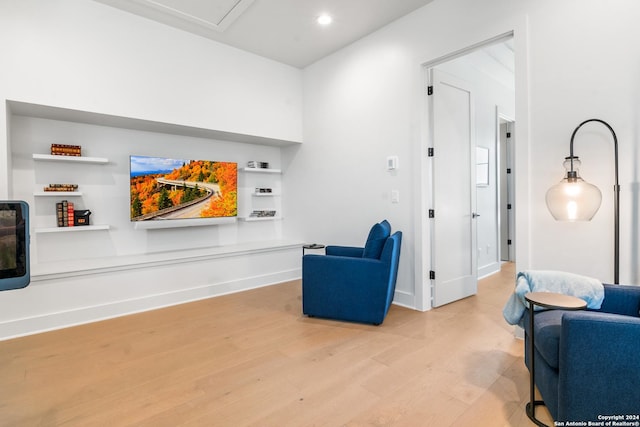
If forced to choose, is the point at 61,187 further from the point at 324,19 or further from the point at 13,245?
the point at 324,19

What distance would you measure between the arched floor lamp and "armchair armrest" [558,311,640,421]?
0.91 m

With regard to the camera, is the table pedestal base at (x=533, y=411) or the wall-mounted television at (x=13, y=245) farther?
the table pedestal base at (x=533, y=411)

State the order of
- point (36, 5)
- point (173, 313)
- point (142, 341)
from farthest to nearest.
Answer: point (173, 313), point (36, 5), point (142, 341)

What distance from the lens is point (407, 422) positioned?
167 centimetres

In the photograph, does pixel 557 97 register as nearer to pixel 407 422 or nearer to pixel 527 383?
pixel 527 383

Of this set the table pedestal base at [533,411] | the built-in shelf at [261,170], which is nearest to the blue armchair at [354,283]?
the table pedestal base at [533,411]

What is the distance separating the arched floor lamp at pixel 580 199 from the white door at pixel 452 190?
1343mm

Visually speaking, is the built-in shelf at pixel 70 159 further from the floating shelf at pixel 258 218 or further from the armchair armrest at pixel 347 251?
the armchair armrest at pixel 347 251

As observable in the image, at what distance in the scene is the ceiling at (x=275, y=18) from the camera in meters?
3.17

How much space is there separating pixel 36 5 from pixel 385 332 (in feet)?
13.7

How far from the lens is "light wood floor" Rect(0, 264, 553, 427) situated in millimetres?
1752

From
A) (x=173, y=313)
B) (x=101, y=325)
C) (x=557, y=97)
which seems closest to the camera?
(x=557, y=97)

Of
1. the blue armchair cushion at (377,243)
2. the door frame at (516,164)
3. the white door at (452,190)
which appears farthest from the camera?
the white door at (452,190)

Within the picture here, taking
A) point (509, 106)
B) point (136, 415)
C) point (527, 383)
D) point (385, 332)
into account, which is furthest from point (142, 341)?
point (509, 106)
